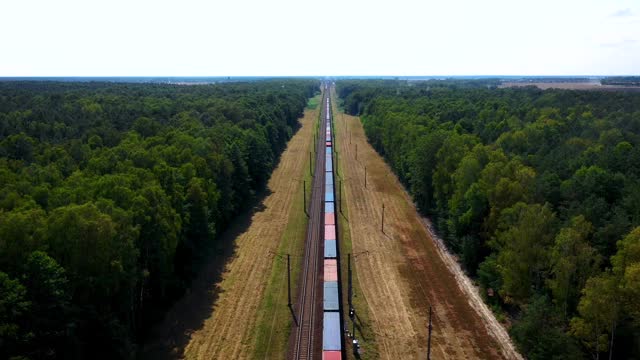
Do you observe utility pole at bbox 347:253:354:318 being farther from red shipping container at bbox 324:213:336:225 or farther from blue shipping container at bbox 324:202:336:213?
blue shipping container at bbox 324:202:336:213

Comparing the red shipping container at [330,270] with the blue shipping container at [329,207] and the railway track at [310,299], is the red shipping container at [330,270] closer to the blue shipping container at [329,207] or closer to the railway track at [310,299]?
Answer: the railway track at [310,299]

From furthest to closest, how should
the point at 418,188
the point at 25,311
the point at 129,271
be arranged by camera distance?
the point at 418,188 → the point at 129,271 → the point at 25,311

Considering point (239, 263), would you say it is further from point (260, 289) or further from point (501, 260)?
point (501, 260)

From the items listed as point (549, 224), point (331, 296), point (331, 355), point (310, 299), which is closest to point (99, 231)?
point (331, 355)

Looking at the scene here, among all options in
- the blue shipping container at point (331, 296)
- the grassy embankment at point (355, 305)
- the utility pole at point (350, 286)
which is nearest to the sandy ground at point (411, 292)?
the grassy embankment at point (355, 305)

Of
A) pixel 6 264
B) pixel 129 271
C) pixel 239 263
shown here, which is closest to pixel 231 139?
pixel 239 263

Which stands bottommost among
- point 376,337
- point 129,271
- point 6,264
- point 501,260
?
point 376,337
